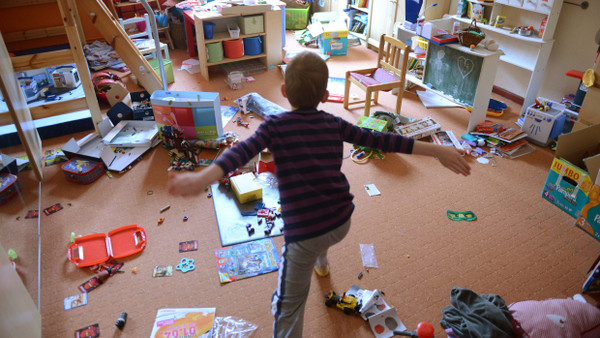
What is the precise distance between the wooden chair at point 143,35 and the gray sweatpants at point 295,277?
3699 millimetres

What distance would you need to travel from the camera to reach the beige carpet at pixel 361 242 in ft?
6.65

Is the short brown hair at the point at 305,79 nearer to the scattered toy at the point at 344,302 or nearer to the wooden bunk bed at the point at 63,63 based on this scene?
the scattered toy at the point at 344,302

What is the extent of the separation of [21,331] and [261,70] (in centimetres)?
375

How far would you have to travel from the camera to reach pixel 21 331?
160 cm

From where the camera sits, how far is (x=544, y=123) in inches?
130

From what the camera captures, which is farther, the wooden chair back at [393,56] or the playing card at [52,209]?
the wooden chair back at [393,56]

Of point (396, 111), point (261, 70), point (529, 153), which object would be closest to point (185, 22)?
point (261, 70)

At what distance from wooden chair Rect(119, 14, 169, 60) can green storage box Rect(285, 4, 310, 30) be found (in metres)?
2.16

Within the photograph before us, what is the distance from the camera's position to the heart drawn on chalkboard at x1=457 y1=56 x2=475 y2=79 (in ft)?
11.4

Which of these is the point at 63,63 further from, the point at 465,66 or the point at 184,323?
the point at 465,66

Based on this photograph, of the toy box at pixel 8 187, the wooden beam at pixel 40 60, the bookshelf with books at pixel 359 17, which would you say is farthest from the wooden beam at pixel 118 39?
the bookshelf with books at pixel 359 17

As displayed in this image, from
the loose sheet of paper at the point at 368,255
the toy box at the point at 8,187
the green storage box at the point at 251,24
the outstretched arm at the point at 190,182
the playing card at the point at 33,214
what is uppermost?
the outstretched arm at the point at 190,182

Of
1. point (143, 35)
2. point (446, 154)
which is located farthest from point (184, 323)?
point (143, 35)

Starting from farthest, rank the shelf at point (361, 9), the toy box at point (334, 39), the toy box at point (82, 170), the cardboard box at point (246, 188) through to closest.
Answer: the shelf at point (361, 9) → the toy box at point (334, 39) → the toy box at point (82, 170) → the cardboard box at point (246, 188)
